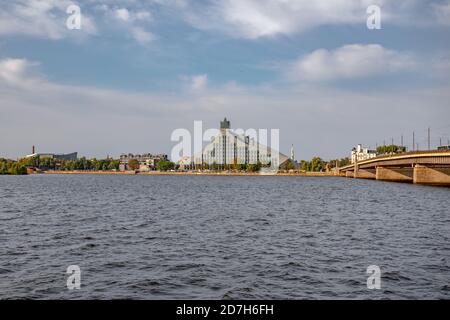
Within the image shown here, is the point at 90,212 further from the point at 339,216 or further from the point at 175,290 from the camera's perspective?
the point at 175,290

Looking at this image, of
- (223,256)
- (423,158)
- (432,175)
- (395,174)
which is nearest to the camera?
(223,256)

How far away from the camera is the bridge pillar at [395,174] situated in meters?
153

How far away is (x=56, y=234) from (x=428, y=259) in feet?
80.5

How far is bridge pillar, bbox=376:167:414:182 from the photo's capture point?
153 m

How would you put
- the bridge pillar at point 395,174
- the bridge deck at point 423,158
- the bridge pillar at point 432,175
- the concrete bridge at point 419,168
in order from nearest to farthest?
the bridge deck at point 423,158, the concrete bridge at point 419,168, the bridge pillar at point 432,175, the bridge pillar at point 395,174

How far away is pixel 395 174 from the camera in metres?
158

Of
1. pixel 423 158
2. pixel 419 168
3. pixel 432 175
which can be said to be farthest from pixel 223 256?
pixel 419 168

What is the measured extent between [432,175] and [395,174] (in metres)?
36.8

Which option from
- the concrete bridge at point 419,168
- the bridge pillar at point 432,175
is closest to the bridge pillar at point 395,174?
the concrete bridge at point 419,168

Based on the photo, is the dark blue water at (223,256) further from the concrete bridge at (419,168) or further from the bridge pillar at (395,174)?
the bridge pillar at (395,174)

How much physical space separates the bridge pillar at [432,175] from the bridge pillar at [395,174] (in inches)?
1016

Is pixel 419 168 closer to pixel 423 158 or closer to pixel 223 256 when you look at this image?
pixel 423 158
